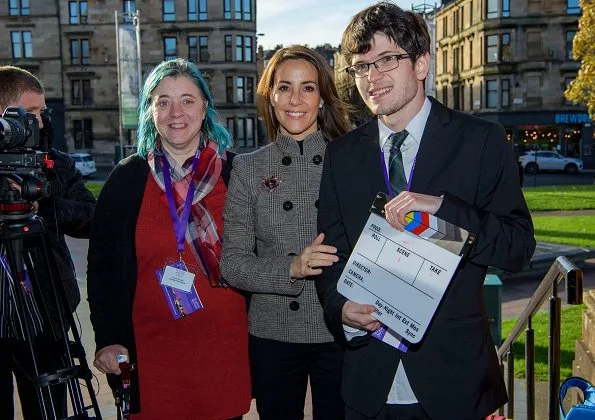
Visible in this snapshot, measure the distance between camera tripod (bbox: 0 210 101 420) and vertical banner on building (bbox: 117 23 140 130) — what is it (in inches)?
778

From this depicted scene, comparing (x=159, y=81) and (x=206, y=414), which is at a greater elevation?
(x=159, y=81)

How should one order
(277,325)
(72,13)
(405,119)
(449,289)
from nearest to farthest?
(449,289) → (405,119) → (277,325) → (72,13)

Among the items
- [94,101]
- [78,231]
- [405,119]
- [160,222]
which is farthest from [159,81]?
[94,101]

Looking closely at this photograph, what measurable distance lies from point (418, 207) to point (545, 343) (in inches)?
199

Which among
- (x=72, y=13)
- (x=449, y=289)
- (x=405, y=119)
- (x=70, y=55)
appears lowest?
(x=449, y=289)

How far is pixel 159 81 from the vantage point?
3240mm

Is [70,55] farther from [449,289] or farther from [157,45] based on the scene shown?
[449,289]

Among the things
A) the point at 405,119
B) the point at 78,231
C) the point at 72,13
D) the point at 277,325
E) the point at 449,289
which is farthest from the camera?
the point at 72,13

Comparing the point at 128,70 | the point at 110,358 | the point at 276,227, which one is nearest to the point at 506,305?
the point at 276,227

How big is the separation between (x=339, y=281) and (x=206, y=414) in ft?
3.74

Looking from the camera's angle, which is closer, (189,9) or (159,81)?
(159,81)

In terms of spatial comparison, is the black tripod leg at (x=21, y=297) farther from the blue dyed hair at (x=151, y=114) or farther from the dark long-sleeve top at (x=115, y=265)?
the blue dyed hair at (x=151, y=114)

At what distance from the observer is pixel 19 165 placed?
2783 mm

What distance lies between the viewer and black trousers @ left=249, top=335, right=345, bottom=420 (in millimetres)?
3039
